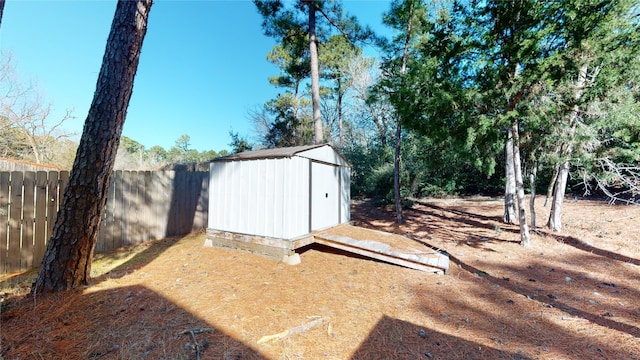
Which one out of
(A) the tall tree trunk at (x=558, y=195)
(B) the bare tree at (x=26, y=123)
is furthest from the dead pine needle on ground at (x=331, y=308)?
(B) the bare tree at (x=26, y=123)

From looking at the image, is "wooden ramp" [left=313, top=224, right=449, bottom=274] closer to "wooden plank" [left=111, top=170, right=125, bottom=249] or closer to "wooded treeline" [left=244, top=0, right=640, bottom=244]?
"wooded treeline" [left=244, top=0, right=640, bottom=244]

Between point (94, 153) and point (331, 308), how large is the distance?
133 inches

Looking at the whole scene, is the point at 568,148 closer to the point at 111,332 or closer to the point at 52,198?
the point at 111,332

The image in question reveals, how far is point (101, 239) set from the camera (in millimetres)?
4738

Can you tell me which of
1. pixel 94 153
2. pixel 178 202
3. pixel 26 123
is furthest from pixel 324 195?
pixel 26 123

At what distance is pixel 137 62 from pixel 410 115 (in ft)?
15.7

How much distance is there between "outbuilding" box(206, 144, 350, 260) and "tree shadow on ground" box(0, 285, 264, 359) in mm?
1925

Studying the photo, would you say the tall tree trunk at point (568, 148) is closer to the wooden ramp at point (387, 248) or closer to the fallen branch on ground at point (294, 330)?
the wooden ramp at point (387, 248)

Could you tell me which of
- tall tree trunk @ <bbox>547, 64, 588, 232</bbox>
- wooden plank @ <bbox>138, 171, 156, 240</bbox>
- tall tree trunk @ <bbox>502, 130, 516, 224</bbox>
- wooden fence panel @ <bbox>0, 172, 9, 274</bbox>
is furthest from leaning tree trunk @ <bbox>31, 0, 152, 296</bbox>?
tall tree trunk @ <bbox>502, 130, 516, 224</bbox>

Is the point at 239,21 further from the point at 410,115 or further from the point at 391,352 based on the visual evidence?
the point at 391,352

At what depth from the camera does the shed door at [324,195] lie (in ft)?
16.9

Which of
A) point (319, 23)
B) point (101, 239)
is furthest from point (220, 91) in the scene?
point (101, 239)

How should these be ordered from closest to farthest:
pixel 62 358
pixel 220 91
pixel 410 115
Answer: pixel 62 358
pixel 410 115
pixel 220 91

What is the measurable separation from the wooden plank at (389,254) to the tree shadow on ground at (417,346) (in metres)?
1.73
